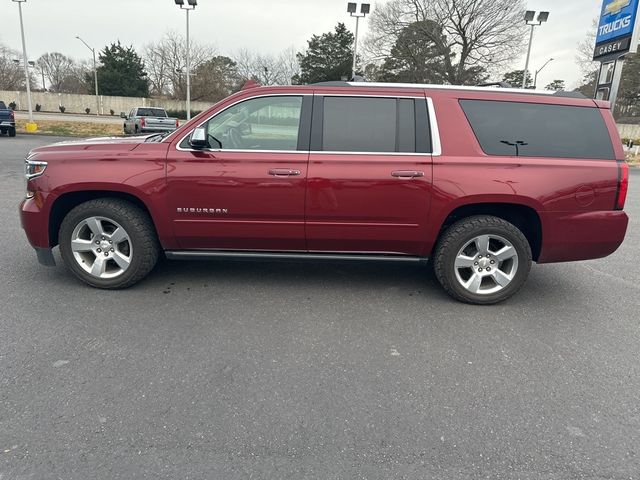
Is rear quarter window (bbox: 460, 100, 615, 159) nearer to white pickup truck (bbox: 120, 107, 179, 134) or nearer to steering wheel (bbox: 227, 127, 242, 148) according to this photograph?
steering wheel (bbox: 227, 127, 242, 148)

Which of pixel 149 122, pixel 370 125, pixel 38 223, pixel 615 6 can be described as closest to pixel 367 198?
pixel 370 125

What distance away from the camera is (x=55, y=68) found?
7806 centimetres

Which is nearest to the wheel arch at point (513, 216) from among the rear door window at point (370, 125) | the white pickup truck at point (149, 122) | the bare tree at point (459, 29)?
the rear door window at point (370, 125)

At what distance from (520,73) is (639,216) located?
46306 mm

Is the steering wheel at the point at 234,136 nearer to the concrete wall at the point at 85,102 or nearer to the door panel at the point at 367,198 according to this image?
the door panel at the point at 367,198

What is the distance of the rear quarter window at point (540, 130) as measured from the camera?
3.80m

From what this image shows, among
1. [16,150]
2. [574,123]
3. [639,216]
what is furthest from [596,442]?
[16,150]

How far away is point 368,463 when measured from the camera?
83.9 inches

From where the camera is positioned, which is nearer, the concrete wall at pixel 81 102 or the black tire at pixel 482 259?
the black tire at pixel 482 259

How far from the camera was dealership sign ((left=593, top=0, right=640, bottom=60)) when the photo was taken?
13.6m

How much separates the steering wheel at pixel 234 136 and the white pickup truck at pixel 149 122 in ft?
56.6

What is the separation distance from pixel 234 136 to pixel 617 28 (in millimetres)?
16136

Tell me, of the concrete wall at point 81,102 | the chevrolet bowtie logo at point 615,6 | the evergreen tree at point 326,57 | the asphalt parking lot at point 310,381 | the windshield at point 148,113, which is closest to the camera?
the asphalt parking lot at point 310,381

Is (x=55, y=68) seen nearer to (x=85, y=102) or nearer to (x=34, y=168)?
(x=85, y=102)
